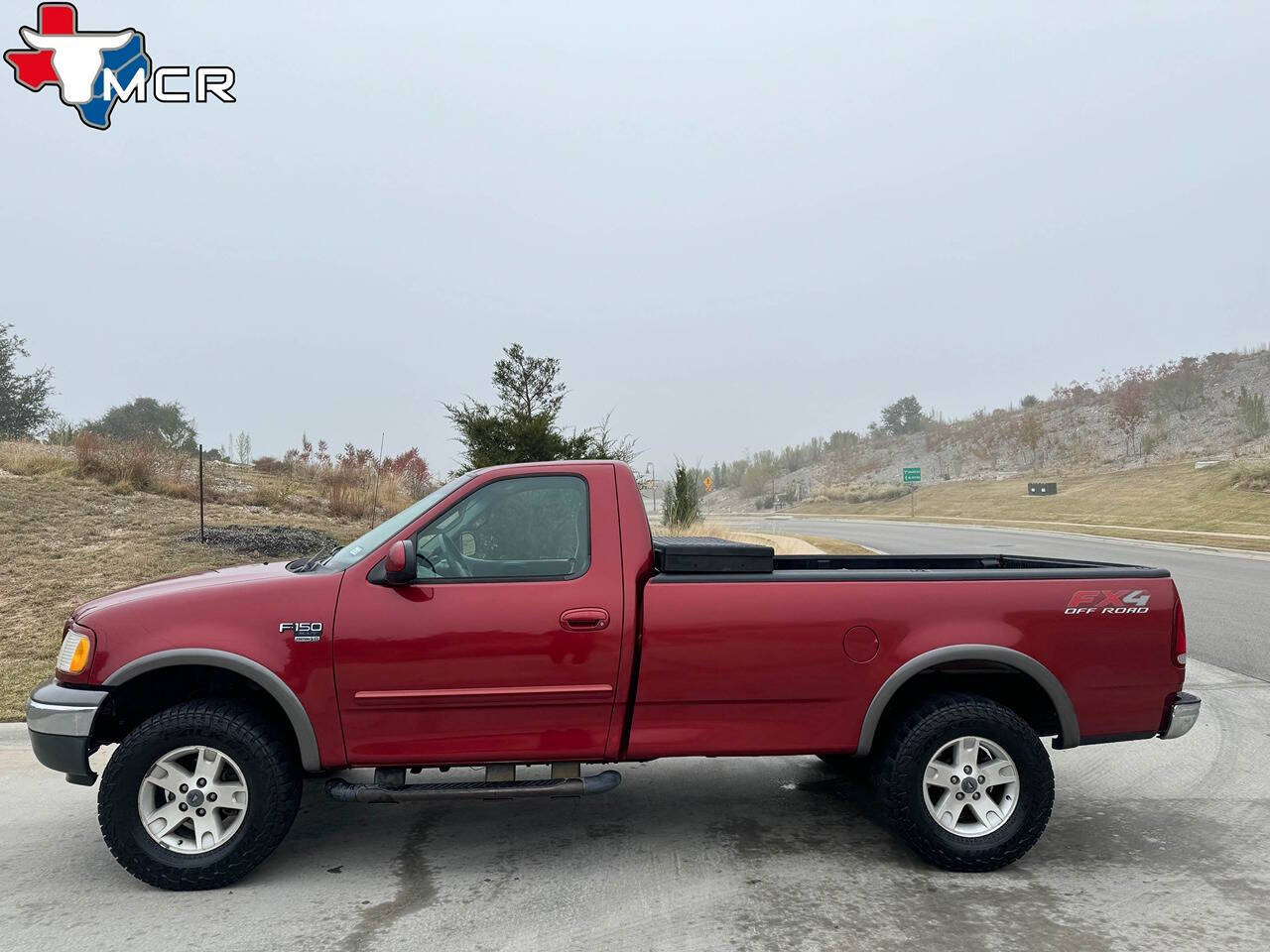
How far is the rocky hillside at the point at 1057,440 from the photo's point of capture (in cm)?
6016

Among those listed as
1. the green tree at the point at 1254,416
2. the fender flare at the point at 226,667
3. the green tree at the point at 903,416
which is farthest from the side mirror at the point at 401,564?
the green tree at the point at 903,416

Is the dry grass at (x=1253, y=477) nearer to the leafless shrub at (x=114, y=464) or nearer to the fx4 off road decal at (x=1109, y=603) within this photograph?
the leafless shrub at (x=114, y=464)

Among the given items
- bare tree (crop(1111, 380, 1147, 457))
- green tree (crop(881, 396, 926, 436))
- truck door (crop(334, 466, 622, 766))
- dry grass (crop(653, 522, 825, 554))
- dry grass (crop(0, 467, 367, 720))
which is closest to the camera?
truck door (crop(334, 466, 622, 766))

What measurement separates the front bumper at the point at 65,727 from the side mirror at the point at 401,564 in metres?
1.38

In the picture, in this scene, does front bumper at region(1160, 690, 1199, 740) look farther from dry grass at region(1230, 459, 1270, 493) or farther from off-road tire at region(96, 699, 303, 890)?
dry grass at region(1230, 459, 1270, 493)

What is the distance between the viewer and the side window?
4.52m

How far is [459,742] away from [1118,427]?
248 ft

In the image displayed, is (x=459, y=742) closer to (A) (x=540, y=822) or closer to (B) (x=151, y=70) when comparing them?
(A) (x=540, y=822)

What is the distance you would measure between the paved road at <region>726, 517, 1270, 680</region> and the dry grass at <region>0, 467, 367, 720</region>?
35.1 ft

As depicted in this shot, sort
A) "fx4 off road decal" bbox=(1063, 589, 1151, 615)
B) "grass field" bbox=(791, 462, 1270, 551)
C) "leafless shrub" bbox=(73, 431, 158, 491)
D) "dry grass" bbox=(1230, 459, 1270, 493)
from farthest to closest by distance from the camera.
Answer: "dry grass" bbox=(1230, 459, 1270, 493)
"grass field" bbox=(791, 462, 1270, 551)
"leafless shrub" bbox=(73, 431, 158, 491)
"fx4 off road decal" bbox=(1063, 589, 1151, 615)

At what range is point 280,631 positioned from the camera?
4.27 metres

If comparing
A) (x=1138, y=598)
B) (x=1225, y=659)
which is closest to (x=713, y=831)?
(x=1138, y=598)

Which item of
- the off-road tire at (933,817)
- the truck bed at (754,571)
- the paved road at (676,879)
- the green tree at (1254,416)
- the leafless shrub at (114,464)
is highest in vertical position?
the green tree at (1254,416)

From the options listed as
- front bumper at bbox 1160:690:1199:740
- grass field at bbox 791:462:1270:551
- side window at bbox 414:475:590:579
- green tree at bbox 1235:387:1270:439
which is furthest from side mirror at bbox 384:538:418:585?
green tree at bbox 1235:387:1270:439
